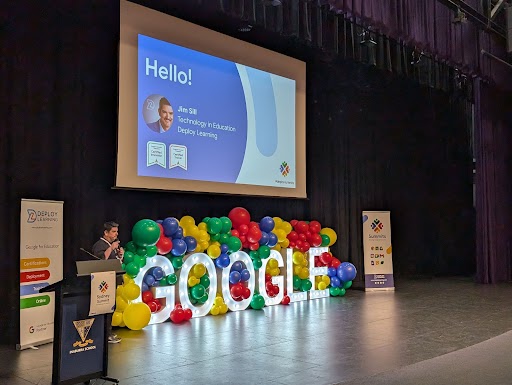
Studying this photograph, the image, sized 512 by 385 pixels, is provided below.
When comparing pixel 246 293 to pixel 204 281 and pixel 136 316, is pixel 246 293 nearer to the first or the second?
pixel 204 281

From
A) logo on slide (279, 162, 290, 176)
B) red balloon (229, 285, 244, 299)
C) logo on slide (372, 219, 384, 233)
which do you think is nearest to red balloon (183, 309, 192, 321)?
red balloon (229, 285, 244, 299)

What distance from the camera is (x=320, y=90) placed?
30.2ft

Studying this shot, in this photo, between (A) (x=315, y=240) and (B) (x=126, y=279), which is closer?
(B) (x=126, y=279)

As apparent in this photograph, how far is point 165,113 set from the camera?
6559 mm

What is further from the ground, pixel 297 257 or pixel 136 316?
pixel 297 257

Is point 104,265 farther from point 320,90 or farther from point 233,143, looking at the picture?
point 320,90

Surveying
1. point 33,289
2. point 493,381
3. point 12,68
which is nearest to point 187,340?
point 33,289

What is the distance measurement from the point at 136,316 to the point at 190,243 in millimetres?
1191

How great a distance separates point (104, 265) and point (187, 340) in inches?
69.9

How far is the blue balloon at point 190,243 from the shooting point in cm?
647

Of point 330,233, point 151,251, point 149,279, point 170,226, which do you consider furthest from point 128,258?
point 330,233

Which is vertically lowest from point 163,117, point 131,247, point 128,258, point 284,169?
point 128,258

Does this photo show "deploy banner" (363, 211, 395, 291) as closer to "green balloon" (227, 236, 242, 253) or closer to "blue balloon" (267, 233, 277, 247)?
"blue balloon" (267, 233, 277, 247)

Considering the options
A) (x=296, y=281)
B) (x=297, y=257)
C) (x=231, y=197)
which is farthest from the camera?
(x=296, y=281)
